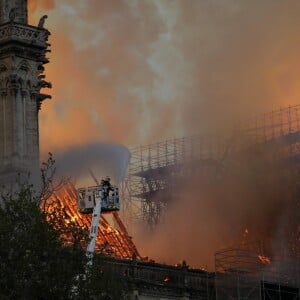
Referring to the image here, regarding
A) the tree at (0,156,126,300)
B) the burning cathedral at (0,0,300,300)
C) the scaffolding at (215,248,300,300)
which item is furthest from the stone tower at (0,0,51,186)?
the tree at (0,156,126,300)

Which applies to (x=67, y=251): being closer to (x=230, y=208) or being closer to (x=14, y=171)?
(x=14, y=171)

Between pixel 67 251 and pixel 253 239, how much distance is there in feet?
164

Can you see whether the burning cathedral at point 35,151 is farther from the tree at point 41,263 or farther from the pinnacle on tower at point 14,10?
the tree at point 41,263

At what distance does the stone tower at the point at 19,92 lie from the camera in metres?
94.6

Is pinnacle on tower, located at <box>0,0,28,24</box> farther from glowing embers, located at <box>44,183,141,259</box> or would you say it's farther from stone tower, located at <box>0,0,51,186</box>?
glowing embers, located at <box>44,183,141,259</box>

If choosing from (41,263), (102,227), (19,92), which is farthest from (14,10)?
(41,263)

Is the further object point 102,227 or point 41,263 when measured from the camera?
point 102,227

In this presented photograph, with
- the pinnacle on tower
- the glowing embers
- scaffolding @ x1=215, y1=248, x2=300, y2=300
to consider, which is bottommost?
scaffolding @ x1=215, y1=248, x2=300, y2=300

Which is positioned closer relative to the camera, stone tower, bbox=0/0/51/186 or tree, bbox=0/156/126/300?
tree, bbox=0/156/126/300

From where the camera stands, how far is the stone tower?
310ft

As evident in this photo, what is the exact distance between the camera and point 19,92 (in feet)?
313

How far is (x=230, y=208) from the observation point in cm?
11850

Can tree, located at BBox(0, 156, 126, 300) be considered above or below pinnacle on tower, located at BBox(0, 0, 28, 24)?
below

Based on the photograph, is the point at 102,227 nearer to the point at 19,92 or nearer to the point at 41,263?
the point at 19,92
